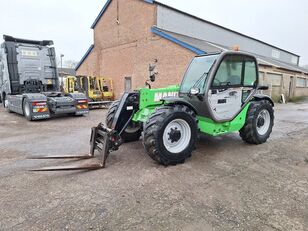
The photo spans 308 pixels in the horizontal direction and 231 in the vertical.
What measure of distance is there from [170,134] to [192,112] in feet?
2.21

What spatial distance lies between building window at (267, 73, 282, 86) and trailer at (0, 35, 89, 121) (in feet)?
49.4

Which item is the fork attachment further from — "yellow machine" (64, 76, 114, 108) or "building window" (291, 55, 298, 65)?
"building window" (291, 55, 298, 65)

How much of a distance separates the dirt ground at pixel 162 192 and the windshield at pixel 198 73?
145cm

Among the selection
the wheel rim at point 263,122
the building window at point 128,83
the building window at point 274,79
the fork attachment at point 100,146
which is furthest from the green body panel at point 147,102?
the building window at point 274,79

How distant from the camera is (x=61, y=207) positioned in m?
2.79

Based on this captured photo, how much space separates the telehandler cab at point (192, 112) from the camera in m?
3.94

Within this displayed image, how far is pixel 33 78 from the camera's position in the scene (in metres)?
10.4

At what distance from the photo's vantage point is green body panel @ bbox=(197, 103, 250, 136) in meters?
4.68

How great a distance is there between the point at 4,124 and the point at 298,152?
373 inches

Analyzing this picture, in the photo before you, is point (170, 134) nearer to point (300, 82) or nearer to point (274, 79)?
point (274, 79)

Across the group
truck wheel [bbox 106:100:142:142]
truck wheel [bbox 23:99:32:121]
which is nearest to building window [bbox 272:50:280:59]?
truck wheel [bbox 106:100:142:142]

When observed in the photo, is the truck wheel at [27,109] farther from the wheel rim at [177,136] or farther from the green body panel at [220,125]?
the green body panel at [220,125]

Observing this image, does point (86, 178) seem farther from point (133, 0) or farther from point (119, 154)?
point (133, 0)

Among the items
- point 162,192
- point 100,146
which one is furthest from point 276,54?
point 162,192
